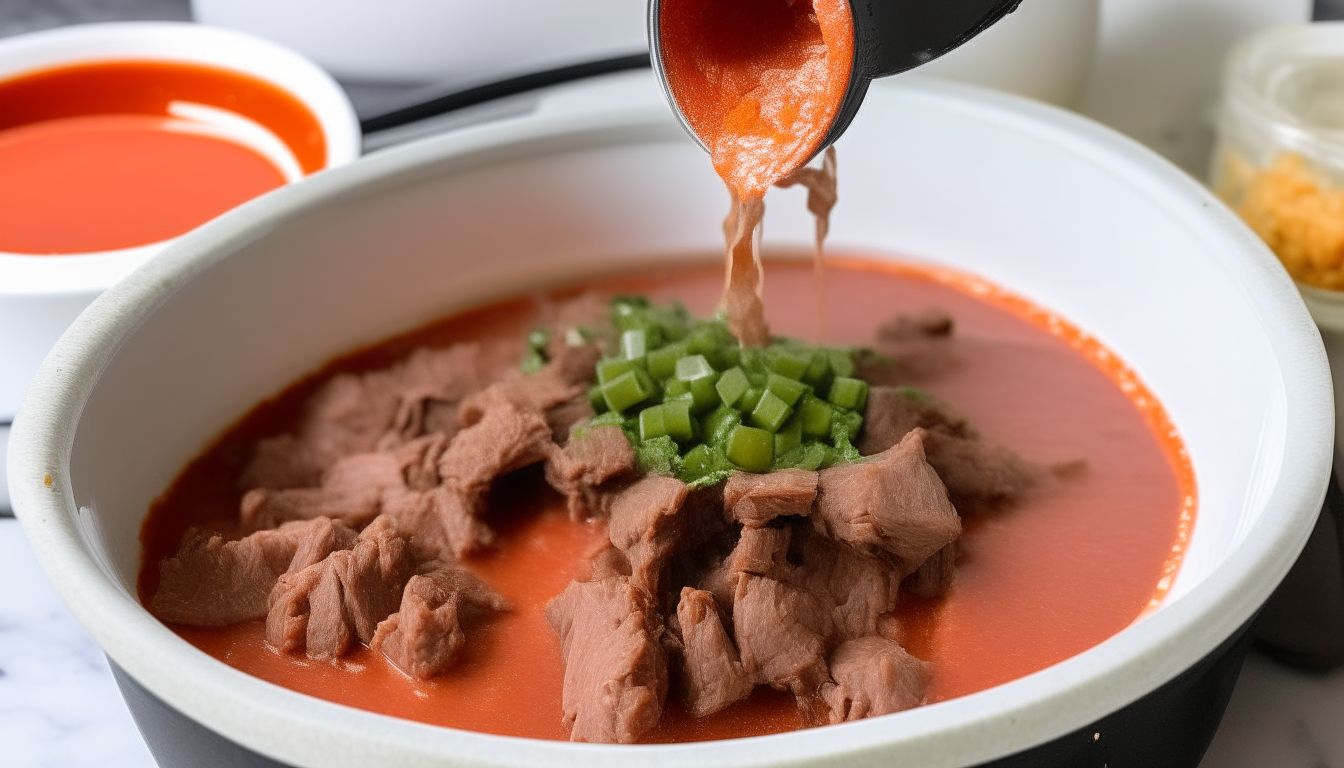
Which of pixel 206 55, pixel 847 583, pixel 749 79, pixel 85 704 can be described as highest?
pixel 749 79

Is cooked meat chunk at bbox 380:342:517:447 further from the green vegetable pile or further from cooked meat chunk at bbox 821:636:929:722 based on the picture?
cooked meat chunk at bbox 821:636:929:722

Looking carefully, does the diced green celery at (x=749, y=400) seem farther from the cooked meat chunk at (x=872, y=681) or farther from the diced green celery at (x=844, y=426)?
the cooked meat chunk at (x=872, y=681)

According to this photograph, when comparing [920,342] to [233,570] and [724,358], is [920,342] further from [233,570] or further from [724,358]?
[233,570]

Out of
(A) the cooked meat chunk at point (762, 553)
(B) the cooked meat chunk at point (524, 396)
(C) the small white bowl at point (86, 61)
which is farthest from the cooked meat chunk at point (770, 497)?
(C) the small white bowl at point (86, 61)

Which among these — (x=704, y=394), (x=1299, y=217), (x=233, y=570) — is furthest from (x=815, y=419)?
(x=1299, y=217)

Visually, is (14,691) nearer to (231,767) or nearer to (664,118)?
(231,767)

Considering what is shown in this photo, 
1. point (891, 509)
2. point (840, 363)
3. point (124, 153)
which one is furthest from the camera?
point (124, 153)

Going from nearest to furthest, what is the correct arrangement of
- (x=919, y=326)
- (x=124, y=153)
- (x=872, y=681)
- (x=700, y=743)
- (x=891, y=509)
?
(x=700, y=743)
(x=872, y=681)
(x=891, y=509)
(x=919, y=326)
(x=124, y=153)
